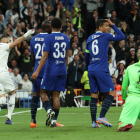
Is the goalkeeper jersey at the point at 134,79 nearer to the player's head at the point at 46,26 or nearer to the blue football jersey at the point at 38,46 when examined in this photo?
the blue football jersey at the point at 38,46

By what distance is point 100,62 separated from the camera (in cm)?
852

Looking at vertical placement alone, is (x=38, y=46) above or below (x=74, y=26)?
below

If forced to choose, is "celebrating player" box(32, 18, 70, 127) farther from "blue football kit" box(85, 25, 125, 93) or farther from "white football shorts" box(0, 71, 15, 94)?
"white football shorts" box(0, 71, 15, 94)

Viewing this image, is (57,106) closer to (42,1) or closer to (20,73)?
(20,73)

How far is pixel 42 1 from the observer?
67.9 feet

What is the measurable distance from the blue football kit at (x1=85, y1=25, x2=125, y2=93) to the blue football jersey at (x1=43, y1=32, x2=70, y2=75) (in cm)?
60

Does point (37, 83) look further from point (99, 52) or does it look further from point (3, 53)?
point (99, 52)

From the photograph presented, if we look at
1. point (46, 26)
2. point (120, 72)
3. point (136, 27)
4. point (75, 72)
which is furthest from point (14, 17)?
point (46, 26)

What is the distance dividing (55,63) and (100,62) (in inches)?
36.6

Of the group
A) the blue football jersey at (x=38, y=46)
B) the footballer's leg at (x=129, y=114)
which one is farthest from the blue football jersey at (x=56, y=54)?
the footballer's leg at (x=129, y=114)

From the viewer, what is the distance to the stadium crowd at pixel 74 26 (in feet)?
59.4

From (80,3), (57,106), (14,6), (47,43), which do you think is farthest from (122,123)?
(80,3)

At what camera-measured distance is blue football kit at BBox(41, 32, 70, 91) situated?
330 inches

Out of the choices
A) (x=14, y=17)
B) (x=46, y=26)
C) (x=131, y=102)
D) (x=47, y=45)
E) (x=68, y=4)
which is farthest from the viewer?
(x=68, y=4)
